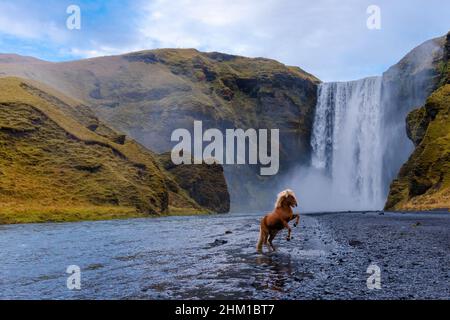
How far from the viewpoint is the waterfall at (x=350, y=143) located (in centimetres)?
11738

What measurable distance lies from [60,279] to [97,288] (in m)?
2.56

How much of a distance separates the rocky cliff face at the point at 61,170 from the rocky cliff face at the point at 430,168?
49.3 m

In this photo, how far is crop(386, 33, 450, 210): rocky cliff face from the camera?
202 ft

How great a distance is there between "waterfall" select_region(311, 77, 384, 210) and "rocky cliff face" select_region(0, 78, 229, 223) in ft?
183

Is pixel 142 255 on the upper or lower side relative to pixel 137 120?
lower

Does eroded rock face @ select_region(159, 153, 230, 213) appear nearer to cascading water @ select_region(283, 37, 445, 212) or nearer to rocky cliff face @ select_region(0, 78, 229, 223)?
rocky cliff face @ select_region(0, 78, 229, 223)

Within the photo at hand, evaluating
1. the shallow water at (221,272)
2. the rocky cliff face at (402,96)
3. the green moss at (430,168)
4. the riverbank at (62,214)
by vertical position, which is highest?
the rocky cliff face at (402,96)

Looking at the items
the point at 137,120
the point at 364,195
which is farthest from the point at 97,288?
the point at 137,120

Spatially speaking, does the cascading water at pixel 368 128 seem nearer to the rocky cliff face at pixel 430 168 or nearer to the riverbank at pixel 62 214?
the rocky cliff face at pixel 430 168

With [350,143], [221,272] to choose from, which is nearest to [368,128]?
[350,143]

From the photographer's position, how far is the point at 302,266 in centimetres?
1469

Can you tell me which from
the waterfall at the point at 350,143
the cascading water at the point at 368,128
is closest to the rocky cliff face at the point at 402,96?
the cascading water at the point at 368,128
